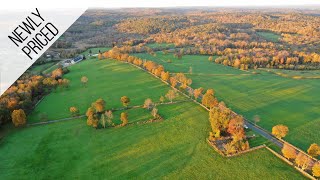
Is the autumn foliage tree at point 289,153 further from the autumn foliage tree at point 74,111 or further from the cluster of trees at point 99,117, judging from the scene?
the autumn foliage tree at point 74,111

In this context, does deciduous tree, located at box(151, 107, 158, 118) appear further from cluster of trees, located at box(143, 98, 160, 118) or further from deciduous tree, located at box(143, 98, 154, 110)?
deciduous tree, located at box(143, 98, 154, 110)

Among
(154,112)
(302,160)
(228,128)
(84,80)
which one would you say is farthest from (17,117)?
(302,160)

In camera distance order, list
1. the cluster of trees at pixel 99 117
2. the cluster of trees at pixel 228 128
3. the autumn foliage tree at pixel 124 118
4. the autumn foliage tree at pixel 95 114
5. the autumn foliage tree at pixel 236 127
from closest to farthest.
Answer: the cluster of trees at pixel 228 128 < the autumn foliage tree at pixel 236 127 < the autumn foliage tree at pixel 95 114 < the cluster of trees at pixel 99 117 < the autumn foliage tree at pixel 124 118

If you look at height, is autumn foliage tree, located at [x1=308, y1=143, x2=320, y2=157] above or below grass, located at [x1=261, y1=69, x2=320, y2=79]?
above

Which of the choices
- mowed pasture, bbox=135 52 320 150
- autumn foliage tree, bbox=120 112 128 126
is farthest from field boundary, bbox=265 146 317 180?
autumn foliage tree, bbox=120 112 128 126

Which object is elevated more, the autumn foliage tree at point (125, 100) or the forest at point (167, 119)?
the autumn foliage tree at point (125, 100)

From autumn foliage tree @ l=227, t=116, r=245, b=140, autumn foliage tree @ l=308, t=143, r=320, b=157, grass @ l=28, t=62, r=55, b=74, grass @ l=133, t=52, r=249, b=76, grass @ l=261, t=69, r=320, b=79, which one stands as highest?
autumn foliage tree @ l=227, t=116, r=245, b=140

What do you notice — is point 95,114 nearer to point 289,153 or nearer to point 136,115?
point 136,115

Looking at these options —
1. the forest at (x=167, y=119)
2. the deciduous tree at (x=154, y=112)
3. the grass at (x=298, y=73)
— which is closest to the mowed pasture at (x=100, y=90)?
the forest at (x=167, y=119)
